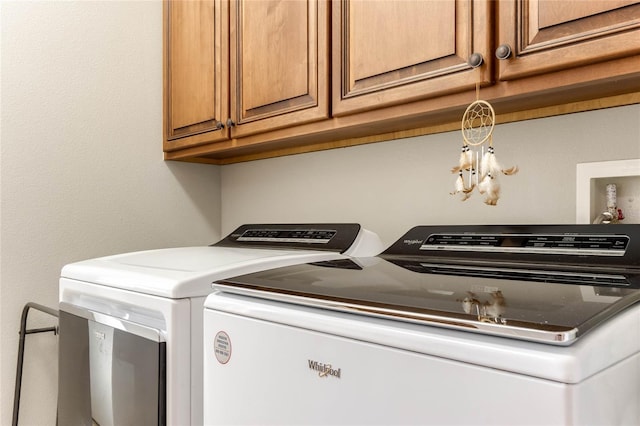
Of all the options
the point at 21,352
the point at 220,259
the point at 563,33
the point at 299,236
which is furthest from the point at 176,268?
the point at 563,33

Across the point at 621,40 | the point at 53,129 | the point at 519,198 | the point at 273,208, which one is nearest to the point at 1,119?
the point at 53,129

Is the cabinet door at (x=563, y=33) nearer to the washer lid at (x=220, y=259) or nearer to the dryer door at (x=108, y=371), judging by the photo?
the washer lid at (x=220, y=259)

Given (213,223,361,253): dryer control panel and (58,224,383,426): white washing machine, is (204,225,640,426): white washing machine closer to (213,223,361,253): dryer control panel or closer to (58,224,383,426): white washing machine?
(58,224,383,426): white washing machine

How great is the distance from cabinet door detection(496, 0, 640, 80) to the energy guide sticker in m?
0.70

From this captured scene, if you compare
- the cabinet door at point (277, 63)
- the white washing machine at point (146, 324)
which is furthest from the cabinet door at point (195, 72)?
the white washing machine at point (146, 324)

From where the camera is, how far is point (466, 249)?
3.59 feet

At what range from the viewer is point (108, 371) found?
114cm

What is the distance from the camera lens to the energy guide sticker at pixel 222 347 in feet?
2.85

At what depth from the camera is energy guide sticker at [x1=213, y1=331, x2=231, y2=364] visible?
2.85ft

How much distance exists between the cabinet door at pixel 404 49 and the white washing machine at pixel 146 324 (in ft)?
1.28

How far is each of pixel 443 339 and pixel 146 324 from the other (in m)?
0.71

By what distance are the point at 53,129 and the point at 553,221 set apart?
1.54 m

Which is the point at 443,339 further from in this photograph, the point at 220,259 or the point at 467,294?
the point at 220,259

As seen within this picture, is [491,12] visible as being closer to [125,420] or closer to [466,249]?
[466,249]
